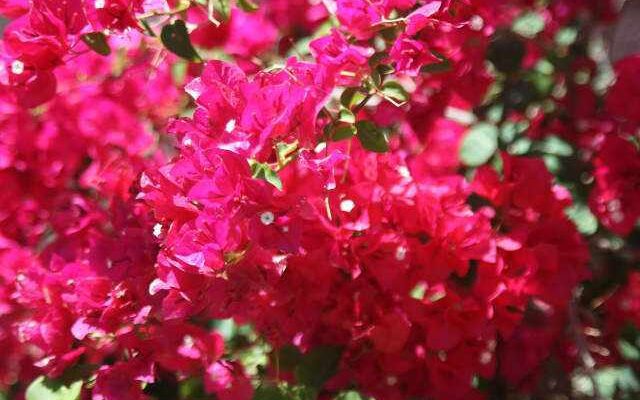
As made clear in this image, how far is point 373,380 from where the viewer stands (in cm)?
117

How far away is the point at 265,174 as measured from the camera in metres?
0.85

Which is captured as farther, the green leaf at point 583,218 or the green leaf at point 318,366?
the green leaf at point 583,218

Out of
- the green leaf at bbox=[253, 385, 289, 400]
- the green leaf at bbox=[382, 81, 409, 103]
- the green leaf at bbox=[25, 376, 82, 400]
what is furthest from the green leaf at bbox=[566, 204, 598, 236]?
the green leaf at bbox=[25, 376, 82, 400]

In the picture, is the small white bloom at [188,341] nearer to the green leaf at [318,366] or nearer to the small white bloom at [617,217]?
the green leaf at [318,366]

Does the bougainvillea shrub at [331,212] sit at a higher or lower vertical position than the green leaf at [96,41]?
lower

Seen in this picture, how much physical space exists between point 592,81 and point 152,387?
980 millimetres

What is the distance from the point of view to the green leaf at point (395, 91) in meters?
1.08

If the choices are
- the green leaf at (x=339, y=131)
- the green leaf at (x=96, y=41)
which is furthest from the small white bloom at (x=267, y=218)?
the green leaf at (x=96, y=41)

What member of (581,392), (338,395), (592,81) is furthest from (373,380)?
(592,81)

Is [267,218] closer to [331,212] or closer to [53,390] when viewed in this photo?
[331,212]

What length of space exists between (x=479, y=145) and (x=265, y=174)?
71 centimetres

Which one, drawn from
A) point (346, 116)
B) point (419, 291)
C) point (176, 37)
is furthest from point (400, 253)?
point (176, 37)

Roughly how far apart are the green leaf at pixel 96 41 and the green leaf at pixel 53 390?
0.45 m

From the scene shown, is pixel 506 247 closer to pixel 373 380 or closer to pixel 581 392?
pixel 373 380
